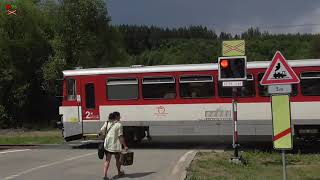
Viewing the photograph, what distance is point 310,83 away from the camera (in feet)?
71.9

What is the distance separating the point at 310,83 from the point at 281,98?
1002 centimetres

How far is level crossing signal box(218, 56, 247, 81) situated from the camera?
17519mm

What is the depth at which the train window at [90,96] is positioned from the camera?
81.4 ft

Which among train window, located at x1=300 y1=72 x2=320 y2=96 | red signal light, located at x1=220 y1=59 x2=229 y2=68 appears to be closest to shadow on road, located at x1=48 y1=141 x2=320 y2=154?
train window, located at x1=300 y1=72 x2=320 y2=96

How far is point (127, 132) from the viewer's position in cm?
2484

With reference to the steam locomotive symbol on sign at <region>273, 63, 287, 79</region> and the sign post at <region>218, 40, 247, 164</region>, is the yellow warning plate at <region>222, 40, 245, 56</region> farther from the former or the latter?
the steam locomotive symbol on sign at <region>273, 63, 287, 79</region>

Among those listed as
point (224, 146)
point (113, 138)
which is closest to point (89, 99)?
point (224, 146)

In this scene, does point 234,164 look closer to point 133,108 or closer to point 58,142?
point 133,108

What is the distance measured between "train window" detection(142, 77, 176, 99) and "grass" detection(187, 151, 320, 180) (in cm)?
386

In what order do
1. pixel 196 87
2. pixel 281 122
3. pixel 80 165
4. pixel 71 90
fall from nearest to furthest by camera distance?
pixel 281 122 < pixel 80 165 < pixel 196 87 < pixel 71 90

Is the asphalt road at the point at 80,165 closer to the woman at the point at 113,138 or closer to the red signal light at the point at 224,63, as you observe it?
the woman at the point at 113,138

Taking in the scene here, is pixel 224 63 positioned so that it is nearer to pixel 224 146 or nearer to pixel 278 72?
pixel 278 72

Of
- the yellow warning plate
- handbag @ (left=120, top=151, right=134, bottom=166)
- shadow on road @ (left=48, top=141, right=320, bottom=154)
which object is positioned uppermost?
the yellow warning plate

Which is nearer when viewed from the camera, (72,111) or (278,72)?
(278,72)
